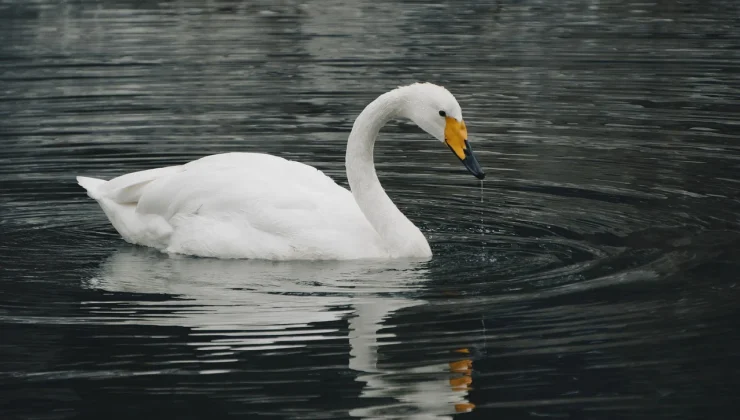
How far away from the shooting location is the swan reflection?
727 centimetres

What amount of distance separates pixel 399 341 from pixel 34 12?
22727mm

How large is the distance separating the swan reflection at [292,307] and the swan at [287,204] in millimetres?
129

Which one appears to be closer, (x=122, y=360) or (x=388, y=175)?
(x=122, y=360)

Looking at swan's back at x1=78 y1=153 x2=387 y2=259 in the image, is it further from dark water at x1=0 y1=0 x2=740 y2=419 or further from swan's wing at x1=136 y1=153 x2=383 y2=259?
dark water at x1=0 y1=0 x2=740 y2=419

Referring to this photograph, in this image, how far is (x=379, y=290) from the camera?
9.12 meters

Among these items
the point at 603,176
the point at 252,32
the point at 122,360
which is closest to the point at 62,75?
the point at 252,32

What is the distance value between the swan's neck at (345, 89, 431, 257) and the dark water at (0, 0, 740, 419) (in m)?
0.21

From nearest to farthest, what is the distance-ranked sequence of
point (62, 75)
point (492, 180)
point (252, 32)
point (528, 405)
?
point (528, 405)
point (492, 180)
point (62, 75)
point (252, 32)

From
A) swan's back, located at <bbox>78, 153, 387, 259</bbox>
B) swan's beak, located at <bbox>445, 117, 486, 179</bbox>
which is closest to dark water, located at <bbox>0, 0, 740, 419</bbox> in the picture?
swan's back, located at <bbox>78, 153, 387, 259</bbox>

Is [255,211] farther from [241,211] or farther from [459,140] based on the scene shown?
[459,140]

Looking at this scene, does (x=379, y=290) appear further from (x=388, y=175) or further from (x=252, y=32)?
(x=252, y=32)

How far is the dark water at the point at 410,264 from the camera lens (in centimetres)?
726

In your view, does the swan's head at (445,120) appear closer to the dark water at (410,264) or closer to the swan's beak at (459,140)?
the swan's beak at (459,140)

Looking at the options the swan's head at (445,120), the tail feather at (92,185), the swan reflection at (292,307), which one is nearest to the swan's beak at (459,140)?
the swan's head at (445,120)
